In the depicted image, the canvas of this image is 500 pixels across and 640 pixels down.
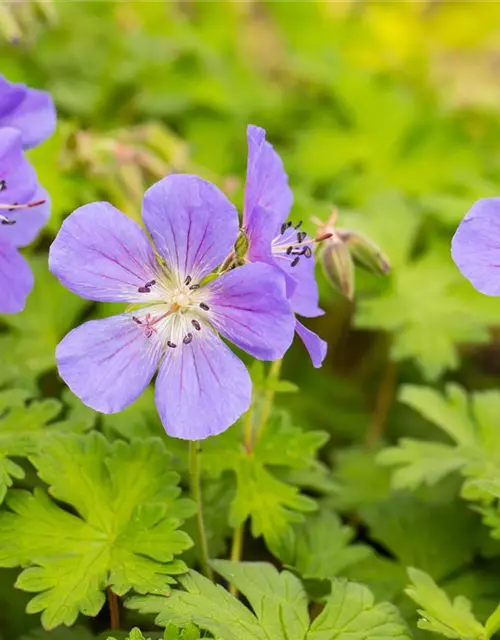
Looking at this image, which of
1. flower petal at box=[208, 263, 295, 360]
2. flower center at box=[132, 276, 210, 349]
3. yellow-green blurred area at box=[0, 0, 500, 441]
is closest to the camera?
flower petal at box=[208, 263, 295, 360]

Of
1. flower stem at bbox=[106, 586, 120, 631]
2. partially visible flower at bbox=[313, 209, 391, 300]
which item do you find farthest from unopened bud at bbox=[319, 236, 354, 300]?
flower stem at bbox=[106, 586, 120, 631]

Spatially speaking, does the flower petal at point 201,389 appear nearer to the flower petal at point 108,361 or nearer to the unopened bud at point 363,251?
the flower petal at point 108,361

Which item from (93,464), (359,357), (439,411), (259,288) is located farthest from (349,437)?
(259,288)

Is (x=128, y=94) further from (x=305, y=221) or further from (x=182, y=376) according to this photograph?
(x=182, y=376)

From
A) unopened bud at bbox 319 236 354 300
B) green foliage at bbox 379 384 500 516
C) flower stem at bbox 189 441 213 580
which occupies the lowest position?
flower stem at bbox 189 441 213 580

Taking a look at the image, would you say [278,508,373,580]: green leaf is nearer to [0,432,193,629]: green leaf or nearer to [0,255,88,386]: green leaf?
[0,432,193,629]: green leaf

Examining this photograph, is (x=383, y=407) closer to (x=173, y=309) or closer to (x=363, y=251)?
(x=363, y=251)

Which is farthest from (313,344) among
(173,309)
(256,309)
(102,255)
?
Result: (102,255)
